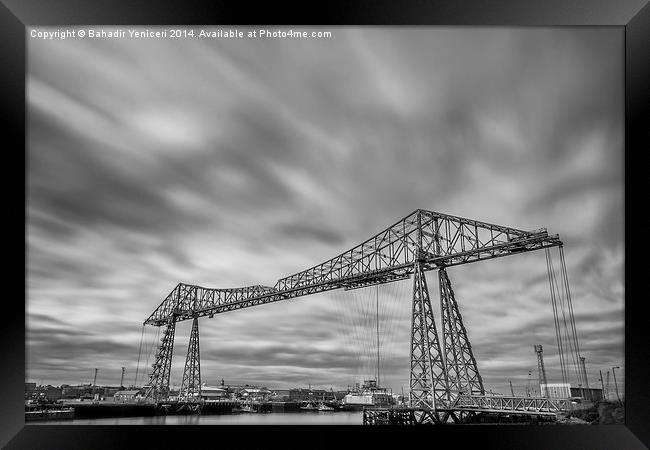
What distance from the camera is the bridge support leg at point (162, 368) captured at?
3712 centimetres

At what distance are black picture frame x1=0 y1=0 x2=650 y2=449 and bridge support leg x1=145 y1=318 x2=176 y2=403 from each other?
104ft

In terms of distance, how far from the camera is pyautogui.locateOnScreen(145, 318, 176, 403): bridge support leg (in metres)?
37.1

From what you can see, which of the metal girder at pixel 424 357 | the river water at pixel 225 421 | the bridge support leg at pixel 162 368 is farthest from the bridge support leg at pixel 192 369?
the metal girder at pixel 424 357

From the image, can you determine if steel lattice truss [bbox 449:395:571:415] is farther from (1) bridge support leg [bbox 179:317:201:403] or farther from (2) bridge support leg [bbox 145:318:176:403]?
(2) bridge support leg [bbox 145:318:176:403]

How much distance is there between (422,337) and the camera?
59.4 ft

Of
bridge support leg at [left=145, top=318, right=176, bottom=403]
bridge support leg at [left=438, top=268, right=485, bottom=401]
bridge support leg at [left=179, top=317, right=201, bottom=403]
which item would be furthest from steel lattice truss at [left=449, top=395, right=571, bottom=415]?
bridge support leg at [left=145, top=318, right=176, bottom=403]

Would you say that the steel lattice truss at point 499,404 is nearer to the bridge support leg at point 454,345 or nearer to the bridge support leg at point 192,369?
the bridge support leg at point 454,345
